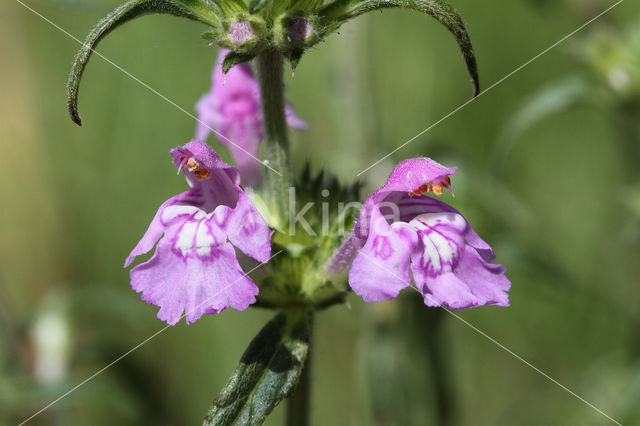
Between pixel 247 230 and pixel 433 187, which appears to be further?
pixel 433 187

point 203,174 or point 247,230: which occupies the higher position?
point 203,174

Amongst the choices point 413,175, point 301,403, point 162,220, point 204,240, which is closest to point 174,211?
point 162,220

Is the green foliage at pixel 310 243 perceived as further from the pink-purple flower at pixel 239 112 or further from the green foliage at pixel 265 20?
the green foliage at pixel 265 20

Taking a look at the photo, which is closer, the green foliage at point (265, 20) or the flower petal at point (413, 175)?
the green foliage at point (265, 20)

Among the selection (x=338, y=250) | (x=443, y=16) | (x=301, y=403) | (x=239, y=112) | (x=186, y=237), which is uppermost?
(x=443, y=16)

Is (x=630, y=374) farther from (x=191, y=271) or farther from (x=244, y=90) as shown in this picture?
(x=191, y=271)

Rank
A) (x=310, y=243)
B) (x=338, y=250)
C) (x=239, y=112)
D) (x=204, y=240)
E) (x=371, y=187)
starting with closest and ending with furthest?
(x=204, y=240)
(x=338, y=250)
(x=310, y=243)
(x=239, y=112)
(x=371, y=187)

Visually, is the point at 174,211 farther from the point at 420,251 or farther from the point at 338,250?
the point at 420,251

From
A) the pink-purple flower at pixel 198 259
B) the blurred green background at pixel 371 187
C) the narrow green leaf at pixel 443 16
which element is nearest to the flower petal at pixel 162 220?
the pink-purple flower at pixel 198 259
